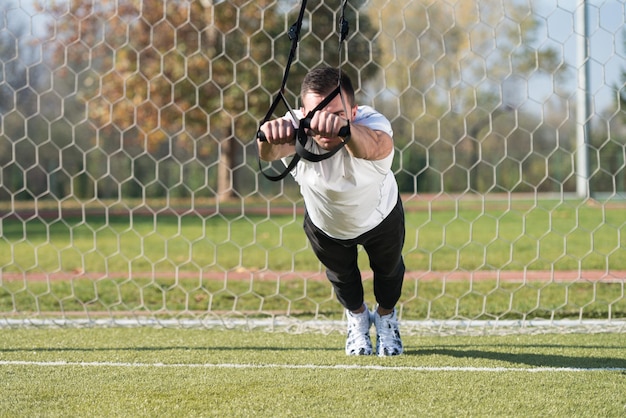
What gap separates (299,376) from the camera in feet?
12.1

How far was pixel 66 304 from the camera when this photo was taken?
6344mm

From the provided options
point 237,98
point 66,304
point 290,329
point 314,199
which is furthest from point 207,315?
point 237,98

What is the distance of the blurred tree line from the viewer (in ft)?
51.2

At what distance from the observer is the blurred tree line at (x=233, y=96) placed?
15.6 meters

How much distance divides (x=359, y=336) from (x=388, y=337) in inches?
5.9

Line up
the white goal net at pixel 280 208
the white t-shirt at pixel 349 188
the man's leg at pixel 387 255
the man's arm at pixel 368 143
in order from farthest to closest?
the white goal net at pixel 280 208 < the man's leg at pixel 387 255 < the white t-shirt at pixel 349 188 < the man's arm at pixel 368 143

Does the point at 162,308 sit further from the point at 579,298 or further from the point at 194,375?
the point at 579,298

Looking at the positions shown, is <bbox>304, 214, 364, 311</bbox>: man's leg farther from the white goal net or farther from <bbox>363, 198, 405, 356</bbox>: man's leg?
the white goal net

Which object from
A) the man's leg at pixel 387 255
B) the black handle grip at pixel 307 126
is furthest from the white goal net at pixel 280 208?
the black handle grip at pixel 307 126

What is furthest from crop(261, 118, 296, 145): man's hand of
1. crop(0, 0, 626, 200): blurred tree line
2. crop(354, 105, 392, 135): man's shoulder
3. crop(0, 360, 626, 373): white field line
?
crop(0, 0, 626, 200): blurred tree line

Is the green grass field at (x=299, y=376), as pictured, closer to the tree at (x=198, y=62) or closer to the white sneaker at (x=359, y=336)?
the white sneaker at (x=359, y=336)

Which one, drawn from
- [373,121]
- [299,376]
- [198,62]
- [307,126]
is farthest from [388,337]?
[198,62]

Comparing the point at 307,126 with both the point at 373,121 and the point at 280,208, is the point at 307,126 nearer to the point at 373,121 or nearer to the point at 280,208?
the point at 373,121

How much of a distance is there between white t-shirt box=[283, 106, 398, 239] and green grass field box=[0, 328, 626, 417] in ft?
2.25
